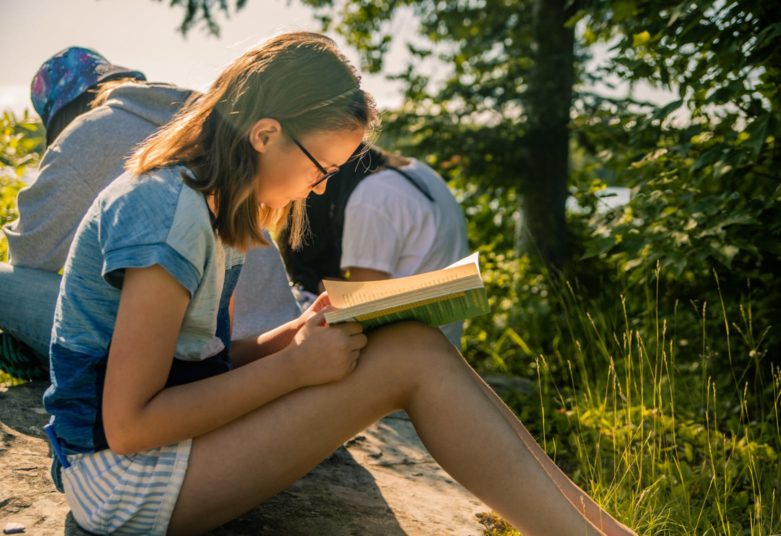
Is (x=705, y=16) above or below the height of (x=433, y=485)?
above

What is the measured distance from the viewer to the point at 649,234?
2977 millimetres

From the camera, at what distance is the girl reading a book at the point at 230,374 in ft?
5.54

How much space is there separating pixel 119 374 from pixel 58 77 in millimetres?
1823

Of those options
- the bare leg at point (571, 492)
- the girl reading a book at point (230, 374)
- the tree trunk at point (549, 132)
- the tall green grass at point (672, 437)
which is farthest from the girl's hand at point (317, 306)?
the tree trunk at point (549, 132)

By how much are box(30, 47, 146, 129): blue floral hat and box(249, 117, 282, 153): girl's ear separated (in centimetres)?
144

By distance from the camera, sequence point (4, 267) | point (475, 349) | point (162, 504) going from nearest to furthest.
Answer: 1. point (162, 504)
2. point (4, 267)
3. point (475, 349)

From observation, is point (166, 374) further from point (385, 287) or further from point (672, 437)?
point (672, 437)

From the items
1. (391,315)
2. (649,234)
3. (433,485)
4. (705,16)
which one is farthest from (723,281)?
(391,315)

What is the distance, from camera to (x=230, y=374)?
1.76 metres

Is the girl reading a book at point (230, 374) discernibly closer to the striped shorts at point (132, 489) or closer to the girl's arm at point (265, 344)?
the striped shorts at point (132, 489)

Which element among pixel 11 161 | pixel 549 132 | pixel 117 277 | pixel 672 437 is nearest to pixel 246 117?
pixel 117 277

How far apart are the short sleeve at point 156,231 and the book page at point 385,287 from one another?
29 centimetres

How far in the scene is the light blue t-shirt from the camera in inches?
64.4

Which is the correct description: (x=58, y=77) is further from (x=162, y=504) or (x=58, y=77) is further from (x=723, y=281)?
(x=723, y=281)
